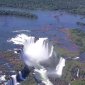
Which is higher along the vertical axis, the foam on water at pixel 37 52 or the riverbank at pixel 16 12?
the riverbank at pixel 16 12

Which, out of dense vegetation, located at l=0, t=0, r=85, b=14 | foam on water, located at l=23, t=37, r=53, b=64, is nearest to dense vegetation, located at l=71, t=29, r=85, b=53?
foam on water, located at l=23, t=37, r=53, b=64

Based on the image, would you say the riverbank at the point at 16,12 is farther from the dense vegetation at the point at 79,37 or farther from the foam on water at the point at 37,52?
the foam on water at the point at 37,52

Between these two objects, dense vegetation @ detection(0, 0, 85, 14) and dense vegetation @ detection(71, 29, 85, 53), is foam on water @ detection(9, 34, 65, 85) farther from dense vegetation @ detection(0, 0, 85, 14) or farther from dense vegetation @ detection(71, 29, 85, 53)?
dense vegetation @ detection(0, 0, 85, 14)

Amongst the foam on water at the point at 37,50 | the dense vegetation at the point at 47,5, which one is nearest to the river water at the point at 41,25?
the foam on water at the point at 37,50

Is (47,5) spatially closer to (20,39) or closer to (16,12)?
(16,12)

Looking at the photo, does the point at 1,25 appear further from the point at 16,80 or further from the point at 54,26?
the point at 16,80

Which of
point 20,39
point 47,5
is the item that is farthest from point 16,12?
point 20,39
